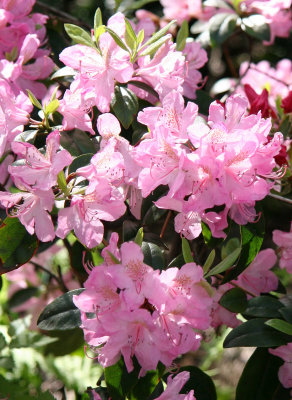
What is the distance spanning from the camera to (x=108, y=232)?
170cm

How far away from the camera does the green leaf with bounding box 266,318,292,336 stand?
1.15 metres

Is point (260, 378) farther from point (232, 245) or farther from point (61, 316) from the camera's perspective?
point (61, 316)

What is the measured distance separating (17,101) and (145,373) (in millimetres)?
505

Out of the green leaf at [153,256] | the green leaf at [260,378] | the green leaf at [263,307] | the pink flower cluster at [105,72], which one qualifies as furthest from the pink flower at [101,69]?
the green leaf at [260,378]

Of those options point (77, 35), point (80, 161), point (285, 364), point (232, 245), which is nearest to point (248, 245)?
point (232, 245)

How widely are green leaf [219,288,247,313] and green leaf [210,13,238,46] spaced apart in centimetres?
67

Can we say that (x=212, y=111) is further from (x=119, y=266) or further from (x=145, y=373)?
(x=145, y=373)

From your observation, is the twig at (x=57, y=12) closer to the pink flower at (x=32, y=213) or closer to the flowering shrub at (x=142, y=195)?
the flowering shrub at (x=142, y=195)

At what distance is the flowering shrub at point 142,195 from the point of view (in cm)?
102

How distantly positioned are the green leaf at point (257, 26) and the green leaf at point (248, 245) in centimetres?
62

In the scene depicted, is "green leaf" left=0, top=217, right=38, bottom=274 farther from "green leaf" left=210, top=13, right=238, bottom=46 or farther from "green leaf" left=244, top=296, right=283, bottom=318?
"green leaf" left=210, top=13, right=238, bottom=46

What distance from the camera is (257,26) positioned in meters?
1.66

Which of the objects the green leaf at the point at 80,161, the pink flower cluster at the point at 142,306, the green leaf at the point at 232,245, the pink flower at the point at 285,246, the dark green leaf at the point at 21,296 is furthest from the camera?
the dark green leaf at the point at 21,296

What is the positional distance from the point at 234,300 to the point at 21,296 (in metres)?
0.87
